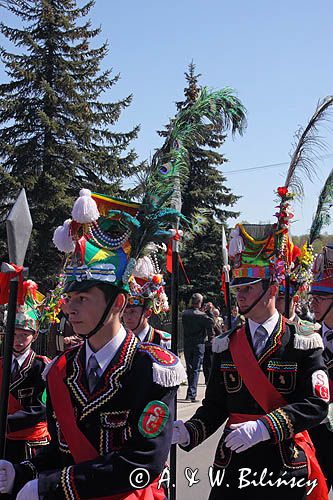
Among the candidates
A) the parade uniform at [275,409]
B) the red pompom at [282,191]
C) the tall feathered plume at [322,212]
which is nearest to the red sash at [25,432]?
the parade uniform at [275,409]

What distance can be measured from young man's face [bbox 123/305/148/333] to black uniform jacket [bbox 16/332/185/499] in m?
2.99

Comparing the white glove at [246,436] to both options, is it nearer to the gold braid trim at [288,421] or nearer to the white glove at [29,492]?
the gold braid trim at [288,421]

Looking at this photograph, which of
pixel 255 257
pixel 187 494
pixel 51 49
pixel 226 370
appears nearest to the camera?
pixel 226 370

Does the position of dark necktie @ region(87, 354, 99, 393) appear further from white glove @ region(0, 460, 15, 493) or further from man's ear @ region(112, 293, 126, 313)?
white glove @ region(0, 460, 15, 493)

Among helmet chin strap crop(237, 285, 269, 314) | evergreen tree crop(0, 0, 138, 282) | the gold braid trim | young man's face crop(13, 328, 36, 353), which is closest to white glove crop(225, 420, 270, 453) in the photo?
the gold braid trim

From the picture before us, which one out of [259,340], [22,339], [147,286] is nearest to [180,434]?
[259,340]

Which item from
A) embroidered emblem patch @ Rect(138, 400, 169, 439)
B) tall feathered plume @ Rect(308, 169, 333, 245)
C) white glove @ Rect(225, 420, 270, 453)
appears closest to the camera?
embroidered emblem patch @ Rect(138, 400, 169, 439)

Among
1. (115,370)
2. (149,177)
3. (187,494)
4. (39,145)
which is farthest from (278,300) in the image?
(39,145)

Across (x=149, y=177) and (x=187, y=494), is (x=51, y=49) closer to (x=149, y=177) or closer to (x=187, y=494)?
(x=187, y=494)

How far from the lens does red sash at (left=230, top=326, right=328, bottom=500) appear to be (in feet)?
13.4

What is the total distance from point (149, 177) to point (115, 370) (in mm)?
1210

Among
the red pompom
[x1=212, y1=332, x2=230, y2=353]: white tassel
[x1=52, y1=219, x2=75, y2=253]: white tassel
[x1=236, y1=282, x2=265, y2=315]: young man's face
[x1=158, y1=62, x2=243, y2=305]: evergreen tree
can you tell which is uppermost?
[x1=158, y1=62, x2=243, y2=305]: evergreen tree

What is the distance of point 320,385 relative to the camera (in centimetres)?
408

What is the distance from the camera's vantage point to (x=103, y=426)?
3.19 meters
